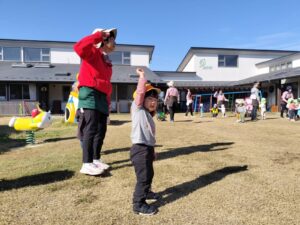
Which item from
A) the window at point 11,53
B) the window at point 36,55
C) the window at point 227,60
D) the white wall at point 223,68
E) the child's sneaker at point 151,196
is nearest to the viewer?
the child's sneaker at point 151,196

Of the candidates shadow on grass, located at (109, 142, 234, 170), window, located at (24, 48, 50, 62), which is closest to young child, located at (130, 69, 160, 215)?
shadow on grass, located at (109, 142, 234, 170)

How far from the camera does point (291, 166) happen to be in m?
4.31

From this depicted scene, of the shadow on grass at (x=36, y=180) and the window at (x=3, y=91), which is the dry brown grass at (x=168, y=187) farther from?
the window at (x=3, y=91)

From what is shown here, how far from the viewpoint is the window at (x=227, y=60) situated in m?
28.9

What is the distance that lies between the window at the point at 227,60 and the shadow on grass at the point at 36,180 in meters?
26.8

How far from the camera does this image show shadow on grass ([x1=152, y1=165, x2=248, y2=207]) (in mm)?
3096

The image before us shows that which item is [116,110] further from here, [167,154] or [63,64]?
[167,154]

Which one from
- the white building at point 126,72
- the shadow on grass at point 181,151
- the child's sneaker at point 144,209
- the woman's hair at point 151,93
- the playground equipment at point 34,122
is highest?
the white building at point 126,72

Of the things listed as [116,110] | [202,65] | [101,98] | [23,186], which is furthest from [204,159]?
[202,65]

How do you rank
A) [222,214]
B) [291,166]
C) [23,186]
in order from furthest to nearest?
[291,166] < [23,186] < [222,214]

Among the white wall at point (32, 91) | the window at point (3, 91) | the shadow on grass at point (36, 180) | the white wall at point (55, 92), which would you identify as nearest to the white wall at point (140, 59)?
the white wall at point (55, 92)

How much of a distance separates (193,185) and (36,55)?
991 inches

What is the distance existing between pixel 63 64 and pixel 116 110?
7160 millimetres

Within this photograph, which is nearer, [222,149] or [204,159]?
[204,159]
